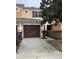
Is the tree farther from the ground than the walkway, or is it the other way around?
the tree

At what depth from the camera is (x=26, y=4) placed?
2883 cm

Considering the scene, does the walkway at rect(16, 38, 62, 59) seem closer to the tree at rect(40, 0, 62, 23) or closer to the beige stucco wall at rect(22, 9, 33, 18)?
the tree at rect(40, 0, 62, 23)

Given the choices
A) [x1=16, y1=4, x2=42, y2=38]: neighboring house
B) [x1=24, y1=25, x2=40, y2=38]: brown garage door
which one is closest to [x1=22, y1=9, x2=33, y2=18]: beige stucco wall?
[x1=16, y1=4, x2=42, y2=38]: neighboring house

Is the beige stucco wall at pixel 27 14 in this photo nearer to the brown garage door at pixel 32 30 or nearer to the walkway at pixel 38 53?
the brown garage door at pixel 32 30

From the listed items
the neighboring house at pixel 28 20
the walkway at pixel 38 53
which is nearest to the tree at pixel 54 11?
the walkway at pixel 38 53

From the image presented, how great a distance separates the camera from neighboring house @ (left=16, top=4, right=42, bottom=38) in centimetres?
2640

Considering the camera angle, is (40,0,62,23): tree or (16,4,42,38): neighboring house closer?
(40,0,62,23): tree

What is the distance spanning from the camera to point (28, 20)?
88.1 feet

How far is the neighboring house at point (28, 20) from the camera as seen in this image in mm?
26405

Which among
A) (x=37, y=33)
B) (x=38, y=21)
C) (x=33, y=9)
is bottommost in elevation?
(x=37, y=33)
